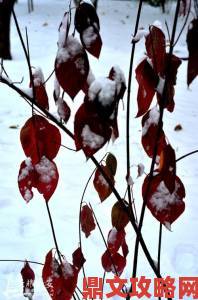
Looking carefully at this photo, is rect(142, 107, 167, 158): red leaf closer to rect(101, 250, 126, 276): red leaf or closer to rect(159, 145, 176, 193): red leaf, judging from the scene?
rect(159, 145, 176, 193): red leaf

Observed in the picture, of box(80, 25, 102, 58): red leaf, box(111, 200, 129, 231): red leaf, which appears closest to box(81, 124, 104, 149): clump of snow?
box(80, 25, 102, 58): red leaf

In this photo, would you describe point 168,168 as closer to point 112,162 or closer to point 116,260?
point 112,162

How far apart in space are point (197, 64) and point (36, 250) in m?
1.37

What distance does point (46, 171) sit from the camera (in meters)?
0.61

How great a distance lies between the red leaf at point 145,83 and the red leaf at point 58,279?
399 mm

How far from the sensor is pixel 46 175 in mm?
616

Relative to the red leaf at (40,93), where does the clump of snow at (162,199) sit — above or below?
below

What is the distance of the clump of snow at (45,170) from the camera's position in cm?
61

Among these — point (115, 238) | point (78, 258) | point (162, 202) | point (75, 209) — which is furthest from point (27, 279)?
point (75, 209)

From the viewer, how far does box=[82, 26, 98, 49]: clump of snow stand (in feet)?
1.52

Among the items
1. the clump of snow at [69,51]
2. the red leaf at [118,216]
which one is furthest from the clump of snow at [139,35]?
the red leaf at [118,216]

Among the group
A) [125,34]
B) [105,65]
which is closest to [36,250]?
[105,65]

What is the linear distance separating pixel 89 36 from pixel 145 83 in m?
0.14

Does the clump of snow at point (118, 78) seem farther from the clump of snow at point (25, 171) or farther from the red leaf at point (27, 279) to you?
the red leaf at point (27, 279)
